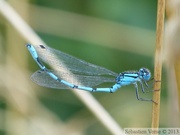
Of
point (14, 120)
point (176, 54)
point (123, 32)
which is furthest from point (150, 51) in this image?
point (176, 54)

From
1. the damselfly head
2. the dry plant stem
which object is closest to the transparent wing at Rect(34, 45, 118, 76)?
the damselfly head

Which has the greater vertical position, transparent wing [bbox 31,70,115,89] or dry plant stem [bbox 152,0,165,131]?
transparent wing [bbox 31,70,115,89]

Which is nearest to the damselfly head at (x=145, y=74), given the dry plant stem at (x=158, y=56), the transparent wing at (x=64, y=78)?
the transparent wing at (x=64, y=78)

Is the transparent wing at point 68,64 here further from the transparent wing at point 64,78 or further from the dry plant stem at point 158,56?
the dry plant stem at point 158,56

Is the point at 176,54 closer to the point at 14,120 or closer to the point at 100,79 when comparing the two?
the point at 100,79

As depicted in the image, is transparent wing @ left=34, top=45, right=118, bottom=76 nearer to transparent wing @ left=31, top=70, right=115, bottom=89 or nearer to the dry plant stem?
transparent wing @ left=31, top=70, right=115, bottom=89

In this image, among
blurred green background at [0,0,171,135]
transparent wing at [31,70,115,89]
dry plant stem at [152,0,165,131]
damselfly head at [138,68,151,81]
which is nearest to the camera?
dry plant stem at [152,0,165,131]

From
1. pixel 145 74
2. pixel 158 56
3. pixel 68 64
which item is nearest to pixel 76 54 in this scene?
pixel 68 64
